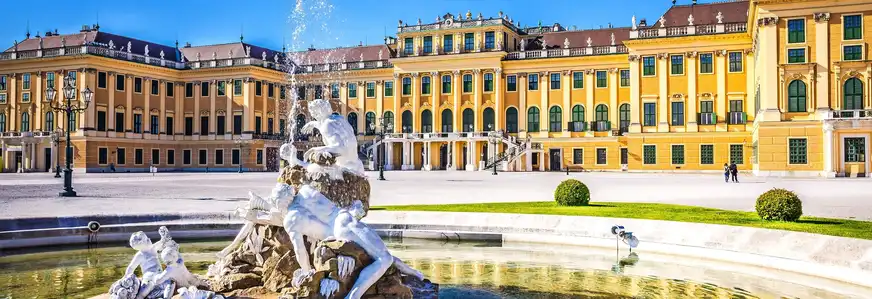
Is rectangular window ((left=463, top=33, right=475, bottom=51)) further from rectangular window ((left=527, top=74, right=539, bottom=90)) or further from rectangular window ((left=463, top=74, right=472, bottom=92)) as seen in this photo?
rectangular window ((left=527, top=74, right=539, bottom=90))

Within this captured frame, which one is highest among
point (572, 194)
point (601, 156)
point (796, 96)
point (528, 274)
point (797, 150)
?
point (796, 96)

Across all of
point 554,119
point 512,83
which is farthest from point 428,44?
point 554,119

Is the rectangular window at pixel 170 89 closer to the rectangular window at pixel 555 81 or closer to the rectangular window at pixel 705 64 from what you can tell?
the rectangular window at pixel 555 81

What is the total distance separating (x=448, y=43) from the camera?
59406 mm

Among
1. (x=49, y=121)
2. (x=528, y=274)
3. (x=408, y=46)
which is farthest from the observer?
(x=408, y=46)

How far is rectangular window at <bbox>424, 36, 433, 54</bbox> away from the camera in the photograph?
59750mm

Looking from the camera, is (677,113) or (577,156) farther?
(577,156)

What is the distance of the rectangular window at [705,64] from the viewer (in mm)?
49125

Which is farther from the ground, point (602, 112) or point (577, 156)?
point (602, 112)

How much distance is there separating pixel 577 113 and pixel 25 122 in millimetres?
42631

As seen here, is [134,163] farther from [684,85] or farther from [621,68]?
[684,85]

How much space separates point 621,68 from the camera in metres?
54.0

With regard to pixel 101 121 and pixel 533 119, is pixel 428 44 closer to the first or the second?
pixel 533 119

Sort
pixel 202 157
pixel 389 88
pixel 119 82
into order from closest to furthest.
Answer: pixel 119 82
pixel 389 88
pixel 202 157
